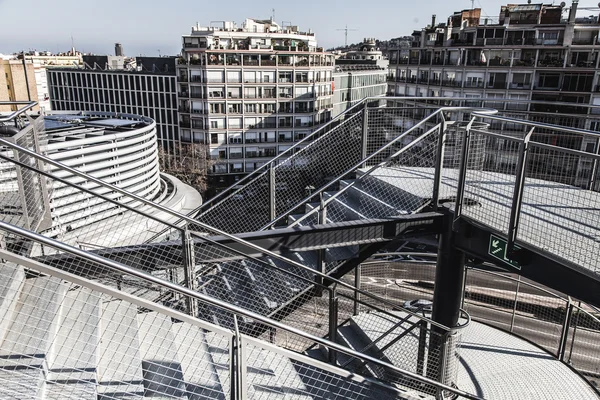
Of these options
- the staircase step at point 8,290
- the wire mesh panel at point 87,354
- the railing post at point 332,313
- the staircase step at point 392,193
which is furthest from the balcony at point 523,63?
the staircase step at point 8,290

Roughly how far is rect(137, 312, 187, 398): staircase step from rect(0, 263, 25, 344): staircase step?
93 centimetres

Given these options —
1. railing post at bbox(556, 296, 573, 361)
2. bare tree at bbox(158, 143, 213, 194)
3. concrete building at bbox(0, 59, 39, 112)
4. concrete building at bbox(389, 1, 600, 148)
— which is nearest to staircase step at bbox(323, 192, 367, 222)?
railing post at bbox(556, 296, 573, 361)

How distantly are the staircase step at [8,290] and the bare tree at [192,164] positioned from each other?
32311 millimetres

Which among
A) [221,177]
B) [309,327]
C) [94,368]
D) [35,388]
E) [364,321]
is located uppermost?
[35,388]

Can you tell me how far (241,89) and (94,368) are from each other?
36.0m

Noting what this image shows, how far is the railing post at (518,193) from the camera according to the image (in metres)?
4.09

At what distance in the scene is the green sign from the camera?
4.48 metres

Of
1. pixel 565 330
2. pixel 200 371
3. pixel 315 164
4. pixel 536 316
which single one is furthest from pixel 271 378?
pixel 536 316

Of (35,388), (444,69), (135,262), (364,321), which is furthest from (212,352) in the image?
(444,69)

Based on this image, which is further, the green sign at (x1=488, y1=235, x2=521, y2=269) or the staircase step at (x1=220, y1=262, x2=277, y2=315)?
the staircase step at (x1=220, y1=262, x2=277, y2=315)

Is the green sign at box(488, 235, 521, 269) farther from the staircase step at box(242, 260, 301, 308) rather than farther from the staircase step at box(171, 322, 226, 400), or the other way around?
the staircase step at box(171, 322, 226, 400)

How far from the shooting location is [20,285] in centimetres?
390

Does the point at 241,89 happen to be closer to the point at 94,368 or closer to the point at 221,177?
the point at 221,177

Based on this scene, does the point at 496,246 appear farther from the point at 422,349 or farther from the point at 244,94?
the point at 244,94
